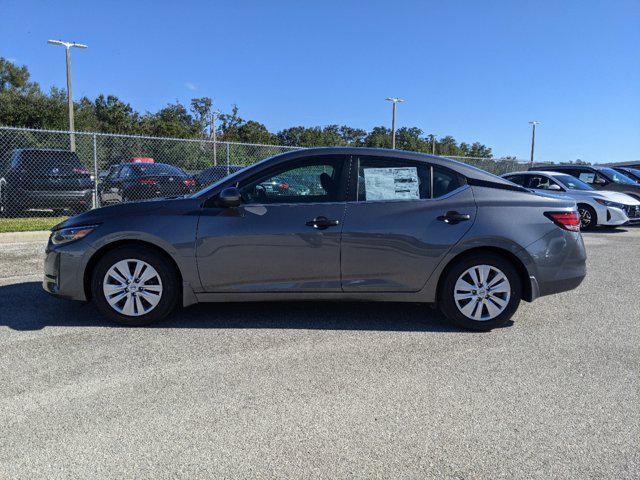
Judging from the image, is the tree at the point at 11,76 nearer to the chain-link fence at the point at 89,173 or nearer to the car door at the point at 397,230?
the chain-link fence at the point at 89,173

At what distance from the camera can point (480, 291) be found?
4.54 metres

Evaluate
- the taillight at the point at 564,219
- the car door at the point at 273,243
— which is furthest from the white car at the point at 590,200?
the car door at the point at 273,243

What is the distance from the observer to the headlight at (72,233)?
4.50 metres

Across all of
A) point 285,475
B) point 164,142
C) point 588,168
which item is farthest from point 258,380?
point 588,168

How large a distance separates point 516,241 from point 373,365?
173cm

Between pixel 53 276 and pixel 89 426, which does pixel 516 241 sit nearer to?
pixel 89 426

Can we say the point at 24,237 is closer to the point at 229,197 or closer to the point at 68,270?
the point at 68,270

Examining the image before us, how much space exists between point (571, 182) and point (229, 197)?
11.5 meters

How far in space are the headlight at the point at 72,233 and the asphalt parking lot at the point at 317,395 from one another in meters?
0.76

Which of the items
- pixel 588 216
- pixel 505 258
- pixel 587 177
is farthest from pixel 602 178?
pixel 505 258

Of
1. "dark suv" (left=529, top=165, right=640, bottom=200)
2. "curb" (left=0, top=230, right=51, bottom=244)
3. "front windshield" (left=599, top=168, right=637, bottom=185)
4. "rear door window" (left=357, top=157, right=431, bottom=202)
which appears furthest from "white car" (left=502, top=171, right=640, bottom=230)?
"curb" (left=0, top=230, right=51, bottom=244)

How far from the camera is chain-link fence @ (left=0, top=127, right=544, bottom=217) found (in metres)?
11.6

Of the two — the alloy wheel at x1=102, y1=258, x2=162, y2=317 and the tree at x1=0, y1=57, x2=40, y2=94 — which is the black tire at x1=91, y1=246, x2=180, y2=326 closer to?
the alloy wheel at x1=102, y1=258, x2=162, y2=317

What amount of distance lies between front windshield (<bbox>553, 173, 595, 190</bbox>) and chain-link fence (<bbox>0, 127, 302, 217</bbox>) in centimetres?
796
